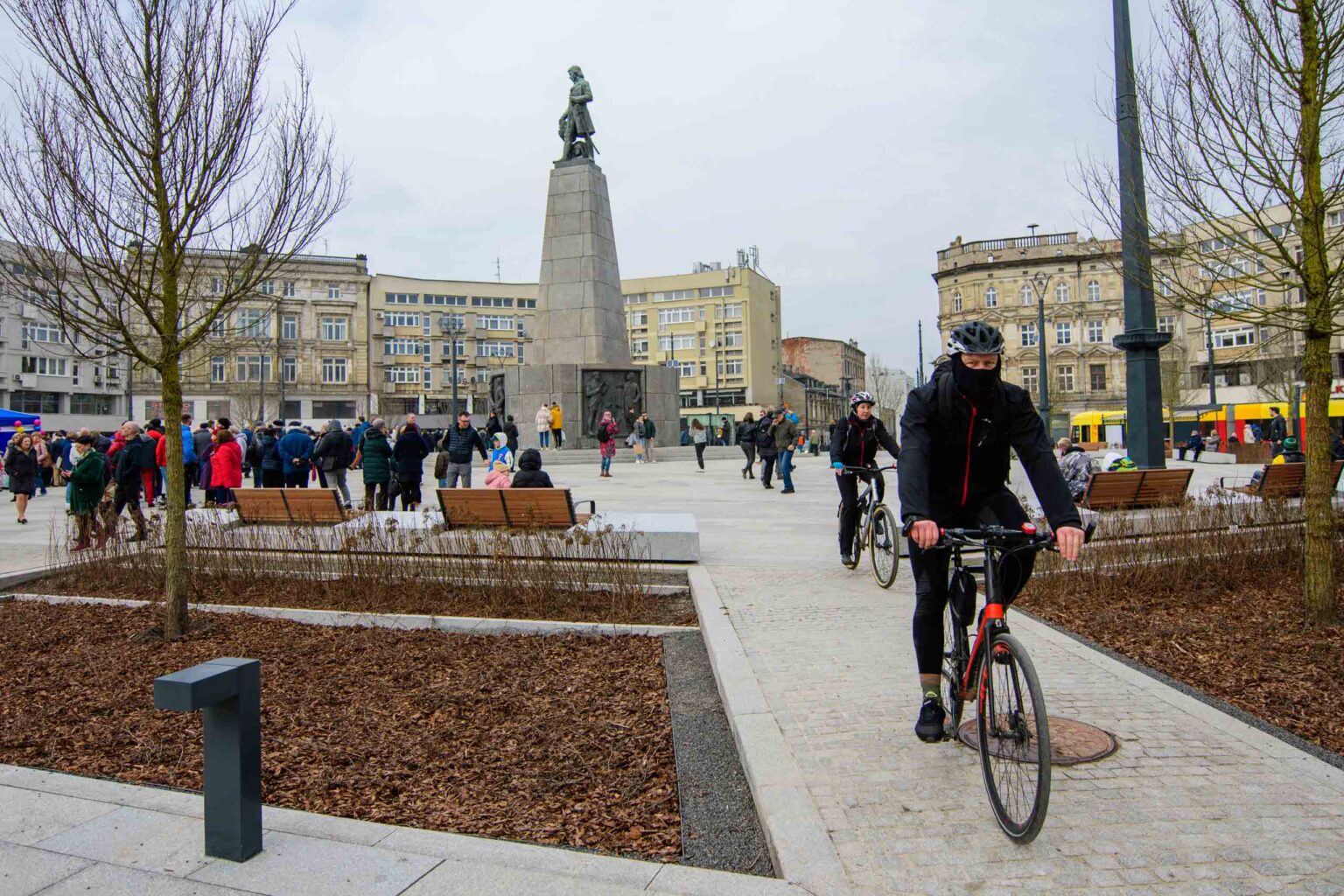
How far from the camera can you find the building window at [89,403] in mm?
66562

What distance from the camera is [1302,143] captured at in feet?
19.7

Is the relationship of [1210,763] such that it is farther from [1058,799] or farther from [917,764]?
[917,764]

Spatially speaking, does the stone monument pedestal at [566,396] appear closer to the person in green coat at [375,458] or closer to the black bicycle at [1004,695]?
the person in green coat at [375,458]

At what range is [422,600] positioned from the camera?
794 centimetres

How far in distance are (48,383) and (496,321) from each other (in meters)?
38.6

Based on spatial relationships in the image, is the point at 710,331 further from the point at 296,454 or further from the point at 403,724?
the point at 403,724

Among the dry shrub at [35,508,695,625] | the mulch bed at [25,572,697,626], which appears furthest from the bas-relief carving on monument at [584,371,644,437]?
the mulch bed at [25,572,697,626]

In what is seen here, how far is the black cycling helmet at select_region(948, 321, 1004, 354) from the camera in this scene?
Result: 3742 millimetres

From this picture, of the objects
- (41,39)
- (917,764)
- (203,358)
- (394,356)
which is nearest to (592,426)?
(203,358)

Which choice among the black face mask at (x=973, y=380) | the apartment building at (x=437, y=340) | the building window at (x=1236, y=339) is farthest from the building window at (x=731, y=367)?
the black face mask at (x=973, y=380)

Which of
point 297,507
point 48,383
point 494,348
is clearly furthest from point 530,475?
point 494,348

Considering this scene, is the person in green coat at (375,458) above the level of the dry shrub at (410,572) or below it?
above

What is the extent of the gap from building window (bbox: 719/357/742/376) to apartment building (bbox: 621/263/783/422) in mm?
91

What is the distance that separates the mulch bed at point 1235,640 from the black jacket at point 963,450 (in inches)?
76.2
